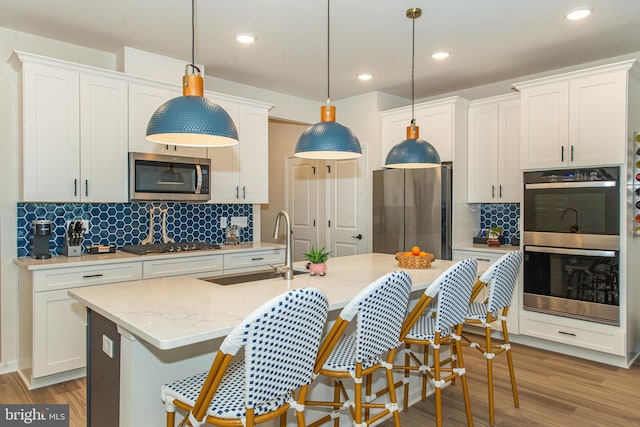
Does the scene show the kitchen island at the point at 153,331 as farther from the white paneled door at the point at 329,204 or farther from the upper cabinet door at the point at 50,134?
the white paneled door at the point at 329,204

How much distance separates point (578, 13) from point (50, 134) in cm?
386

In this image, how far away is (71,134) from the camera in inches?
A: 129

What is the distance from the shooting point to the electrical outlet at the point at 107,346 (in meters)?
1.81

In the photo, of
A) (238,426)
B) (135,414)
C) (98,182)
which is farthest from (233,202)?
(238,426)

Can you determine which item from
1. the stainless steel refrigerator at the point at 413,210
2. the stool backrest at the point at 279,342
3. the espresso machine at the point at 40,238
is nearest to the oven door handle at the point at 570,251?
the stainless steel refrigerator at the point at 413,210

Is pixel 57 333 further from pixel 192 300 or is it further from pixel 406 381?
pixel 406 381

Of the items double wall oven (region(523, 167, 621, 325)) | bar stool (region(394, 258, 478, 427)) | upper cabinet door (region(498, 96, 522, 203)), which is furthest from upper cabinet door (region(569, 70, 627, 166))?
bar stool (region(394, 258, 478, 427))

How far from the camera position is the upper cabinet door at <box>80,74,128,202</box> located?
3342 millimetres

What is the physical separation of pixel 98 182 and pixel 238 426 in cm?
266

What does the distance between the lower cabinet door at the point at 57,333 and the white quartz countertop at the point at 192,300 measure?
1119 millimetres

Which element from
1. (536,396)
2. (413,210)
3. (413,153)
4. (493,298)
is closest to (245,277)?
(413,153)

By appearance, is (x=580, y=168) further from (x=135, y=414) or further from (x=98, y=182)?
(x=98, y=182)

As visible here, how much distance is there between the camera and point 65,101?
128 inches

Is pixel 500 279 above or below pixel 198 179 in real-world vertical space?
below
